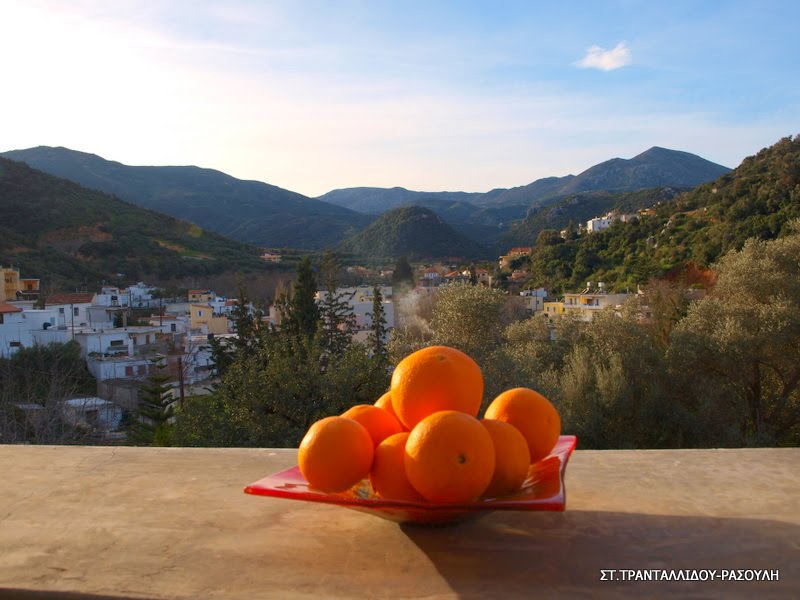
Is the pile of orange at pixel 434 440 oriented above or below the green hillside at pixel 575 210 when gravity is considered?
below

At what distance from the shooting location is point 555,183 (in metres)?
99.2

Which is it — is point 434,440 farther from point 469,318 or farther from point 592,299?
point 592,299

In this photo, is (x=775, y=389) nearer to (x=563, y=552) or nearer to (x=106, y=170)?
(x=563, y=552)

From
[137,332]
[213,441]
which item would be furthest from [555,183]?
[213,441]

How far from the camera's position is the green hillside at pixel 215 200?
68.5 m

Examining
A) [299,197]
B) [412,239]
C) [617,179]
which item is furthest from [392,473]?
[299,197]

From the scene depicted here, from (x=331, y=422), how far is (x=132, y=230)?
5068cm

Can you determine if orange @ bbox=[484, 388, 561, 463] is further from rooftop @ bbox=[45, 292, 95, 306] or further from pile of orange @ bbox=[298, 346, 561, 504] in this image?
rooftop @ bbox=[45, 292, 95, 306]

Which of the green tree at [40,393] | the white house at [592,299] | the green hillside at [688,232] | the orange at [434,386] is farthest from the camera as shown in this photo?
the green hillside at [688,232]

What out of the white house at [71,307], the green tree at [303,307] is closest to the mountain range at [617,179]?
the white house at [71,307]

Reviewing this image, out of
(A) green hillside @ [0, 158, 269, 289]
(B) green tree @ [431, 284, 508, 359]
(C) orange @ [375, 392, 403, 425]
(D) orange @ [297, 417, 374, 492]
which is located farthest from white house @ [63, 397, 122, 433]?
Answer: (A) green hillside @ [0, 158, 269, 289]

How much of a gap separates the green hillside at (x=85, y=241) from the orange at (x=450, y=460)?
37.9 m

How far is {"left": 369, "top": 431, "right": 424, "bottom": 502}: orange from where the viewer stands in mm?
1033

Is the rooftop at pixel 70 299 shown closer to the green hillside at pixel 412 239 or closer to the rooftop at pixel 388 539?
the green hillside at pixel 412 239
